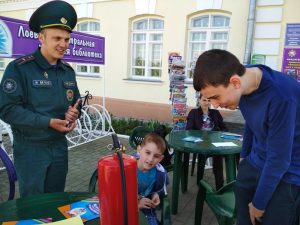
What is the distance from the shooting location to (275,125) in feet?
4.17

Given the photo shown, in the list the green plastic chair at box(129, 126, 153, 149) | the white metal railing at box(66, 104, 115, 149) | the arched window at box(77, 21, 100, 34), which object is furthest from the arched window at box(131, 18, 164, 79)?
the green plastic chair at box(129, 126, 153, 149)

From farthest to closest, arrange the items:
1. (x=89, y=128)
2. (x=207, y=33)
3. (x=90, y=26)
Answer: (x=90, y=26) < (x=207, y=33) < (x=89, y=128)

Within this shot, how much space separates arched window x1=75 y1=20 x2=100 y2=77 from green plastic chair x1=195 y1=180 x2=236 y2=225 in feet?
26.2

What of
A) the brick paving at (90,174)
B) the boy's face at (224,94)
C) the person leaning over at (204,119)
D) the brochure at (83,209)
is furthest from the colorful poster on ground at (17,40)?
the boy's face at (224,94)

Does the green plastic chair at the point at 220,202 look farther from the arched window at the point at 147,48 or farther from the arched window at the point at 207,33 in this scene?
the arched window at the point at 147,48

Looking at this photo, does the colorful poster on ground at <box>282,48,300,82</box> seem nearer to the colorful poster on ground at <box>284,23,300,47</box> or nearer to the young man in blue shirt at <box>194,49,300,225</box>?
the colorful poster on ground at <box>284,23,300,47</box>

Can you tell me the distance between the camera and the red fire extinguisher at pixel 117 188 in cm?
100

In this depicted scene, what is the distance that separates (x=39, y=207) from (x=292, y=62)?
637cm

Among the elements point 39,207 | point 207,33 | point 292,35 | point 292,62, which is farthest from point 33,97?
point 207,33

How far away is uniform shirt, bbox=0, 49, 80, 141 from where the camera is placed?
1.68m

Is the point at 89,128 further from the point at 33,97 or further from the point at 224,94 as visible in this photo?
the point at 224,94

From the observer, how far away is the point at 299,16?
21.5 feet

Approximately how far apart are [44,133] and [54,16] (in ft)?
2.24

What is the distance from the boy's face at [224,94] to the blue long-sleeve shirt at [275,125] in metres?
0.10
